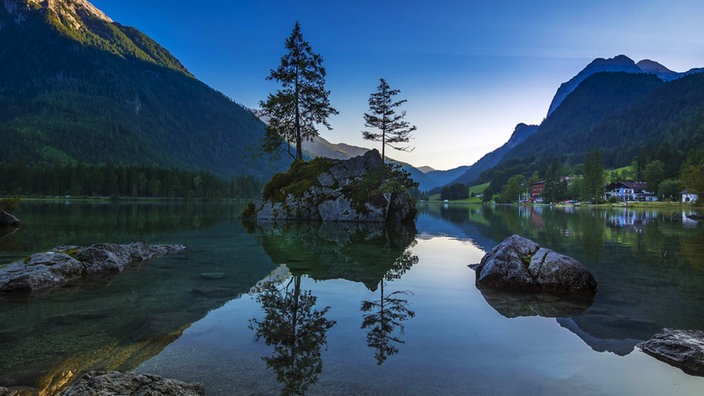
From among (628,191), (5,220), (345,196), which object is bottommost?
(5,220)

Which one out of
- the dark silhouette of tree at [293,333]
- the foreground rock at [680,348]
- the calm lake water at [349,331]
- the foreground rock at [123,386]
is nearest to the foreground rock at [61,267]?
the calm lake water at [349,331]

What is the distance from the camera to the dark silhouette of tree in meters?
6.03

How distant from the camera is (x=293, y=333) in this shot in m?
8.01

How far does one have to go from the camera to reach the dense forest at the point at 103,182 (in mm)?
138250

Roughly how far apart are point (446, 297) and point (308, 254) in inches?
375

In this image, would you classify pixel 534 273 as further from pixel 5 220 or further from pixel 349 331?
pixel 5 220

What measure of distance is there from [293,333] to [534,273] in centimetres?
940

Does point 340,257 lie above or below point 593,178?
below

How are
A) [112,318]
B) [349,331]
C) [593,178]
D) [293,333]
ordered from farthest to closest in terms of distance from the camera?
[593,178], [112,318], [349,331], [293,333]

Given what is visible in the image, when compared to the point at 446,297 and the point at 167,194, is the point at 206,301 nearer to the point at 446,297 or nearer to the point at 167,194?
the point at 446,297

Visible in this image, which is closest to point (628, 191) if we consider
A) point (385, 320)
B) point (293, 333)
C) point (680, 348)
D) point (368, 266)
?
point (368, 266)

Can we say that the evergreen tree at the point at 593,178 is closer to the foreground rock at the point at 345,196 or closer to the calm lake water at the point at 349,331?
the foreground rock at the point at 345,196

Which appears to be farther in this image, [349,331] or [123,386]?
[349,331]

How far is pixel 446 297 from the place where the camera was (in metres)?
11.4
